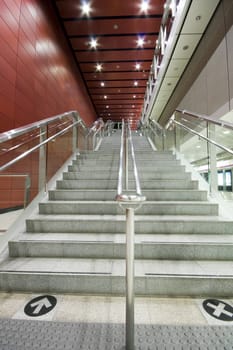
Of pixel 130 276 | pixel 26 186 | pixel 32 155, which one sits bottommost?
pixel 130 276

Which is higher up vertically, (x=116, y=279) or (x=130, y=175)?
(x=130, y=175)

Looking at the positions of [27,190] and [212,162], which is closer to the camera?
[27,190]

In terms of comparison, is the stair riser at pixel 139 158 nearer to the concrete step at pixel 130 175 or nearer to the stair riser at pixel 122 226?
the concrete step at pixel 130 175

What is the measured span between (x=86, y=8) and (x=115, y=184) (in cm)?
591

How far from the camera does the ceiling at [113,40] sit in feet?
20.2

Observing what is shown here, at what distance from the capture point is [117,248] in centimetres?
195

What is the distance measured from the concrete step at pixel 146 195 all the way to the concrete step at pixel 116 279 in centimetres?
114

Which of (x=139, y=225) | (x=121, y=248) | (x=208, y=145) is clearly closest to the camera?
(x=121, y=248)

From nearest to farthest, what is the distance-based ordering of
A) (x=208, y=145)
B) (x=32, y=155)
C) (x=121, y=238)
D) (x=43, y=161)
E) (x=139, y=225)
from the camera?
(x=121, y=238)
(x=139, y=225)
(x=32, y=155)
(x=43, y=161)
(x=208, y=145)

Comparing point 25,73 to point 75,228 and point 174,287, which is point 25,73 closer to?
point 75,228

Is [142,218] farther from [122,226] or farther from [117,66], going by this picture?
[117,66]

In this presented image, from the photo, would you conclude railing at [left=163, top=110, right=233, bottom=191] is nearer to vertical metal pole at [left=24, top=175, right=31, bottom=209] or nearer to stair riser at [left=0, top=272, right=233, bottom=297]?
stair riser at [left=0, top=272, right=233, bottom=297]

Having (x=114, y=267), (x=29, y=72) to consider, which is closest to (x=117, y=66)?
(x=29, y=72)

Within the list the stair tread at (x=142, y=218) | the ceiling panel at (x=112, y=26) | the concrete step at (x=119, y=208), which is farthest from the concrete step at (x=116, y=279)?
the ceiling panel at (x=112, y=26)
